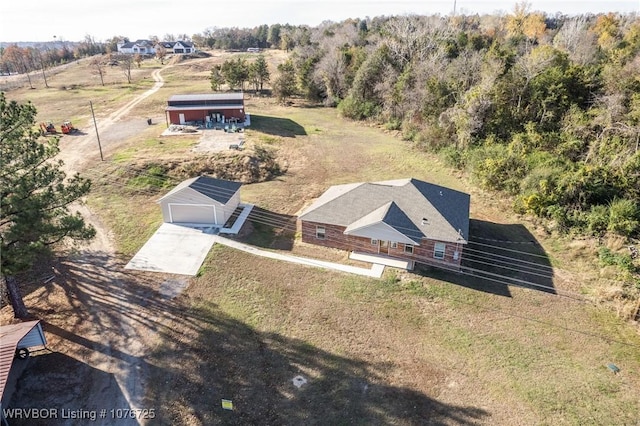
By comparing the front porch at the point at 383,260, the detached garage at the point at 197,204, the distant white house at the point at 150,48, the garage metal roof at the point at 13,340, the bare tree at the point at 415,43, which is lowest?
the front porch at the point at 383,260

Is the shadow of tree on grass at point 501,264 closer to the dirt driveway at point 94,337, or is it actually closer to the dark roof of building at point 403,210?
the dark roof of building at point 403,210

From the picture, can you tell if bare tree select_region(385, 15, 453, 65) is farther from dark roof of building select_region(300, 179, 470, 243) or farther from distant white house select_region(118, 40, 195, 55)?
distant white house select_region(118, 40, 195, 55)

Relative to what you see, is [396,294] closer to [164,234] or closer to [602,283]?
[602,283]

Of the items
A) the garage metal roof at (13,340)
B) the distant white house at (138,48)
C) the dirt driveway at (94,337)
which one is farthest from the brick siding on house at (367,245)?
the distant white house at (138,48)

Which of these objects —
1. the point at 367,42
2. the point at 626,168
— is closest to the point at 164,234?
the point at 626,168

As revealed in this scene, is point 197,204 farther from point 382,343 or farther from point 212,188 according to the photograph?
point 382,343

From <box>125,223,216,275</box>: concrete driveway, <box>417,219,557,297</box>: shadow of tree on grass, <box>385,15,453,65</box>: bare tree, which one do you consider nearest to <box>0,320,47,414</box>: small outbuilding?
<box>125,223,216,275</box>: concrete driveway
